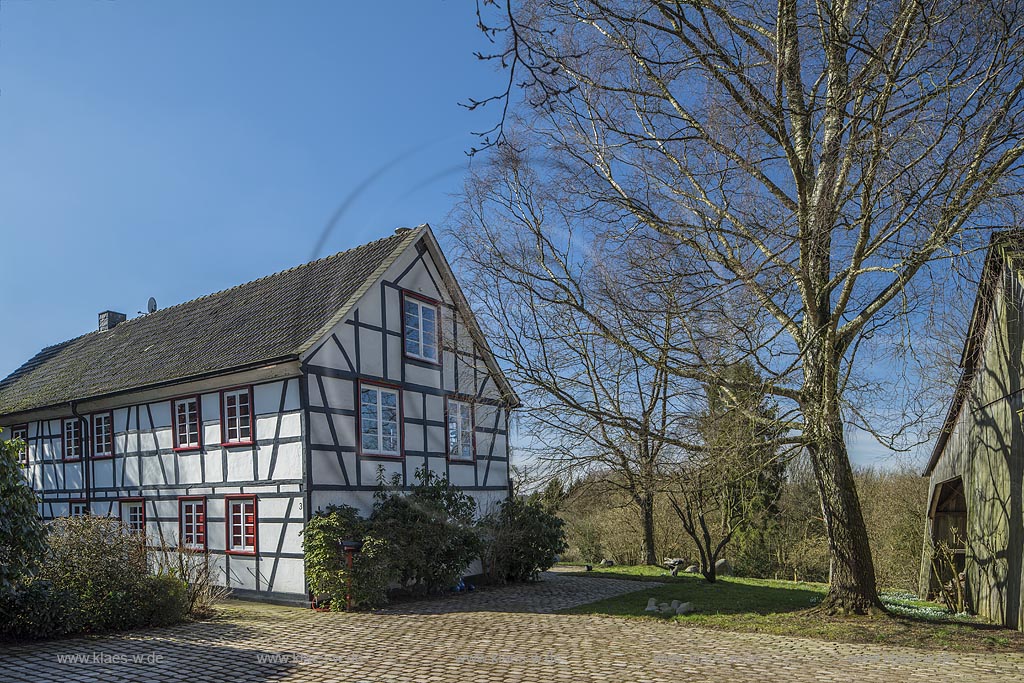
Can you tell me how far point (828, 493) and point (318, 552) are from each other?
313 inches

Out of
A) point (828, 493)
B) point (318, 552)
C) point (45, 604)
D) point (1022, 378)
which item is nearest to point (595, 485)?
point (828, 493)

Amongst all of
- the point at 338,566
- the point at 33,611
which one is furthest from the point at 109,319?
the point at 33,611

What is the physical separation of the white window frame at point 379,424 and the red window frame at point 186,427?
3359mm

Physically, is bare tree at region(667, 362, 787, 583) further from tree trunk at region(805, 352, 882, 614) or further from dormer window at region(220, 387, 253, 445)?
dormer window at region(220, 387, 253, 445)

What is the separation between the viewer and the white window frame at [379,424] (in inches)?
592

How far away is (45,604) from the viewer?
1034 cm

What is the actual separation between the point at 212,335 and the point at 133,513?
4160mm

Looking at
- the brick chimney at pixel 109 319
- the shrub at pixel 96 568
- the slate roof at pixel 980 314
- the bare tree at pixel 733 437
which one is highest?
the brick chimney at pixel 109 319

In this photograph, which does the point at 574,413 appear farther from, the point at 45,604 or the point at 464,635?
the point at 45,604

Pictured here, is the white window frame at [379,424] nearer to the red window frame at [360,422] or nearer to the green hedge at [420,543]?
the red window frame at [360,422]

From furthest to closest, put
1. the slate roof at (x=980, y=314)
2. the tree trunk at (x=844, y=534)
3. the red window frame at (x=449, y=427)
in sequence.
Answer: the red window frame at (x=449, y=427), the tree trunk at (x=844, y=534), the slate roof at (x=980, y=314)

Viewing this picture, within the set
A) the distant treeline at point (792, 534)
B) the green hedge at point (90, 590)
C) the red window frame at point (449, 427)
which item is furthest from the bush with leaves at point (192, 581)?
the distant treeline at point (792, 534)

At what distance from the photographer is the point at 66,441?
62.5 feet

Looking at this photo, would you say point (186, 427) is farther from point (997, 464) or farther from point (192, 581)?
point (997, 464)
